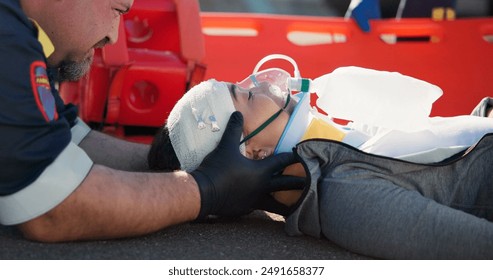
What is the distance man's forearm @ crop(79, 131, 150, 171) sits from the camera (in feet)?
8.73

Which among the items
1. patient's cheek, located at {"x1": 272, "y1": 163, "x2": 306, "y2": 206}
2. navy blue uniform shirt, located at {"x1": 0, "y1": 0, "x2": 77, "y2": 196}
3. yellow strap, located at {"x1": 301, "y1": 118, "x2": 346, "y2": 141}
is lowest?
patient's cheek, located at {"x1": 272, "y1": 163, "x2": 306, "y2": 206}

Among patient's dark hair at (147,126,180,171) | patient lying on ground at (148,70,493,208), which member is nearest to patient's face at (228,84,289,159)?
patient lying on ground at (148,70,493,208)

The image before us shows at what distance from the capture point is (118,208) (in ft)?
5.78

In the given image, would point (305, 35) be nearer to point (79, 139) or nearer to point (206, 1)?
point (79, 139)

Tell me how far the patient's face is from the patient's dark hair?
0.76 ft

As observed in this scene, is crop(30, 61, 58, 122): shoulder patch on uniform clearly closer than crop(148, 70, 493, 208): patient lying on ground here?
Yes

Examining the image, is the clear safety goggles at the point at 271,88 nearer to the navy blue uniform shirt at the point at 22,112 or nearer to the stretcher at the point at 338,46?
the navy blue uniform shirt at the point at 22,112

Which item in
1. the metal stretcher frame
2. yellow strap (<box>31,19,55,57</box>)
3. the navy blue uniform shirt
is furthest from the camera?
the metal stretcher frame

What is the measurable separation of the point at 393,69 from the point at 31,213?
8.06 ft

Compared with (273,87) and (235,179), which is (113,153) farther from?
(235,179)

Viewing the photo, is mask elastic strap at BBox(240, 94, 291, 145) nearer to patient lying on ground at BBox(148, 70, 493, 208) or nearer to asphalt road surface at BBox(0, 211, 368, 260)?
patient lying on ground at BBox(148, 70, 493, 208)

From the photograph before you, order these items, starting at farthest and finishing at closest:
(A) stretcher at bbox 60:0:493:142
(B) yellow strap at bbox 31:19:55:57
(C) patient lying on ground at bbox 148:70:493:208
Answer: (A) stretcher at bbox 60:0:493:142
(C) patient lying on ground at bbox 148:70:493:208
(B) yellow strap at bbox 31:19:55:57

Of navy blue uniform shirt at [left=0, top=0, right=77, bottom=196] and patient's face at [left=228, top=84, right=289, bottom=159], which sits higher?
navy blue uniform shirt at [left=0, top=0, right=77, bottom=196]
